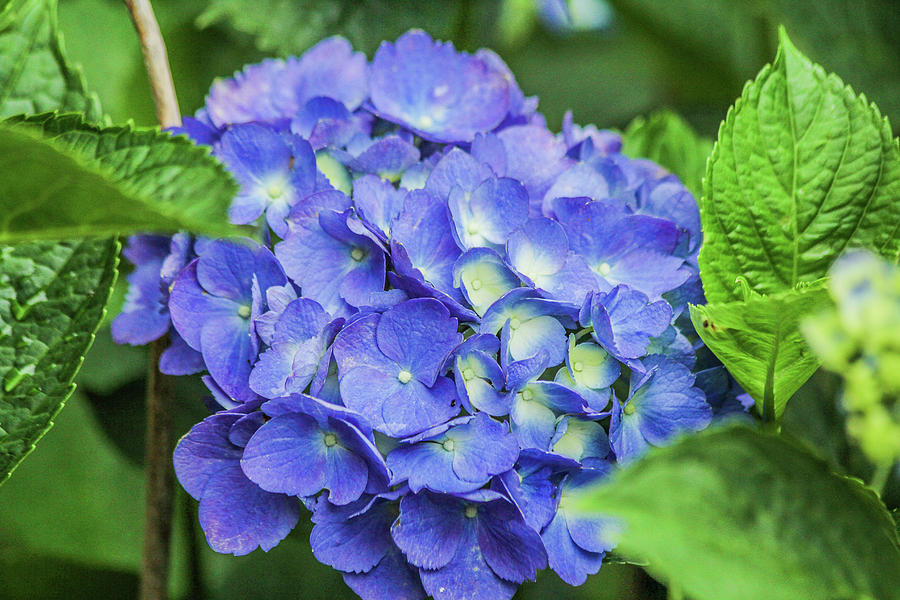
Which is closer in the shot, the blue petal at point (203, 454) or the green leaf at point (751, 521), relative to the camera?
the green leaf at point (751, 521)

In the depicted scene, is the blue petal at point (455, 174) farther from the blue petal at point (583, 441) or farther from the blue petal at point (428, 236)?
the blue petal at point (583, 441)

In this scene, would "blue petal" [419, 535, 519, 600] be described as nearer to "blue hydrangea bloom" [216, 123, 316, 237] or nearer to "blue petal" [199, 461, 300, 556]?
"blue petal" [199, 461, 300, 556]

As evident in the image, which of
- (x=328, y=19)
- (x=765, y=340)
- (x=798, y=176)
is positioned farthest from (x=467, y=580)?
(x=328, y=19)

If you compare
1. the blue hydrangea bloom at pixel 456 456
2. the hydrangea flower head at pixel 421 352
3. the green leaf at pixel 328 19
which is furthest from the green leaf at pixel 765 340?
the green leaf at pixel 328 19

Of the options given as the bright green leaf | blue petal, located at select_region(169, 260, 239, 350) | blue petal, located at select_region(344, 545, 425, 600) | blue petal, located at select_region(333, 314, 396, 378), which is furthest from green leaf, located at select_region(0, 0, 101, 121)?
blue petal, located at select_region(344, 545, 425, 600)

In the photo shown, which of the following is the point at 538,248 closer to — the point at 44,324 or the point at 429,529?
the point at 429,529

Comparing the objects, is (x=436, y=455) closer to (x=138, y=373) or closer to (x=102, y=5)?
(x=138, y=373)
